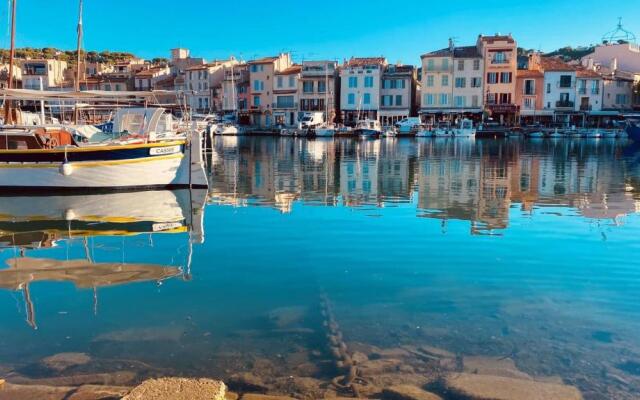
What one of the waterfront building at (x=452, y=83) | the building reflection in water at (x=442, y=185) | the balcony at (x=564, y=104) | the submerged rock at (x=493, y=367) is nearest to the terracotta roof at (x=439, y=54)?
the waterfront building at (x=452, y=83)

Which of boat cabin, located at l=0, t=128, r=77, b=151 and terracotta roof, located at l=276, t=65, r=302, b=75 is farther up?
terracotta roof, located at l=276, t=65, r=302, b=75

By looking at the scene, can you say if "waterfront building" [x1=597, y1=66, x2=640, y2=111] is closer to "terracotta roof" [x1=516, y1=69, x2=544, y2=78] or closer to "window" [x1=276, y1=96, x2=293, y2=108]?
"terracotta roof" [x1=516, y1=69, x2=544, y2=78]

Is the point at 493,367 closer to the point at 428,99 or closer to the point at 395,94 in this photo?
the point at 428,99

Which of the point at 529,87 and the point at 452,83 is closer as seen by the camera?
the point at 529,87

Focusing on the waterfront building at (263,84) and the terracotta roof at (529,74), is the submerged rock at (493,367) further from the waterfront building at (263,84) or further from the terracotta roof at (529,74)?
the waterfront building at (263,84)

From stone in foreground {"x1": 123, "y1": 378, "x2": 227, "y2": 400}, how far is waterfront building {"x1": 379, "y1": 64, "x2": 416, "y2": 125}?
2973 inches

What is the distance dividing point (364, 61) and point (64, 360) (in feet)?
253

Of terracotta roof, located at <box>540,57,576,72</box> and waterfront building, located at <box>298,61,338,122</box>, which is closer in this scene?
terracotta roof, located at <box>540,57,576,72</box>

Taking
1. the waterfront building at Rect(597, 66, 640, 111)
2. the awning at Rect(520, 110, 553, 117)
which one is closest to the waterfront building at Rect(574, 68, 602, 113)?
the waterfront building at Rect(597, 66, 640, 111)

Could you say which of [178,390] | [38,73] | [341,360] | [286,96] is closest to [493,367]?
[341,360]

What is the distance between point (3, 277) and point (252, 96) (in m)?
78.1

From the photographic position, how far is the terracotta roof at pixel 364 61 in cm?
7906

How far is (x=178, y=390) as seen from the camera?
499 centimetres

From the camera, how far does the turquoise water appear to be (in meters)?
6.90
